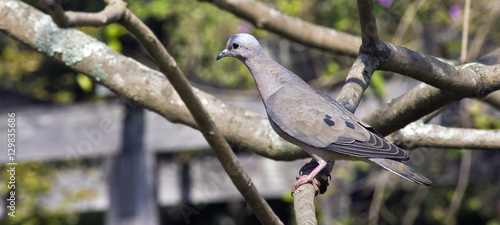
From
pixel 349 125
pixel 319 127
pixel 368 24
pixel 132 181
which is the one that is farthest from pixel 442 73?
pixel 132 181

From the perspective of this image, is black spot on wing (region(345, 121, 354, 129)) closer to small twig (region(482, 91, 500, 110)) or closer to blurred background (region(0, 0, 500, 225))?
small twig (region(482, 91, 500, 110))

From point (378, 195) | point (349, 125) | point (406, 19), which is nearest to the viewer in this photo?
point (349, 125)

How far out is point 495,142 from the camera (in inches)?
97.0

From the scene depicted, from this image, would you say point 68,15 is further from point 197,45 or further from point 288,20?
point 197,45

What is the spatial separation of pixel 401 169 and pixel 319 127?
0.38 meters

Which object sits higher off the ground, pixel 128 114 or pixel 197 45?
pixel 197 45

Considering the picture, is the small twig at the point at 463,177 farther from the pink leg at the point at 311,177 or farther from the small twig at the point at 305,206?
the small twig at the point at 305,206

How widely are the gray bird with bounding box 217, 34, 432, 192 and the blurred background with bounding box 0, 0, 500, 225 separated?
1.09 meters

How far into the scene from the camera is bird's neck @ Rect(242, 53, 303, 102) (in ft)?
8.34

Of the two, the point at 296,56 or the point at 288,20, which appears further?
the point at 296,56

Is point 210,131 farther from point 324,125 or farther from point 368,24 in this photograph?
point 368,24

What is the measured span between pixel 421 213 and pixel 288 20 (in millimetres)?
2638

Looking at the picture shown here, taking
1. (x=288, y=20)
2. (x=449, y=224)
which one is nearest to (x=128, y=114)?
(x=288, y=20)

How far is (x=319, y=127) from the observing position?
2.38 m
